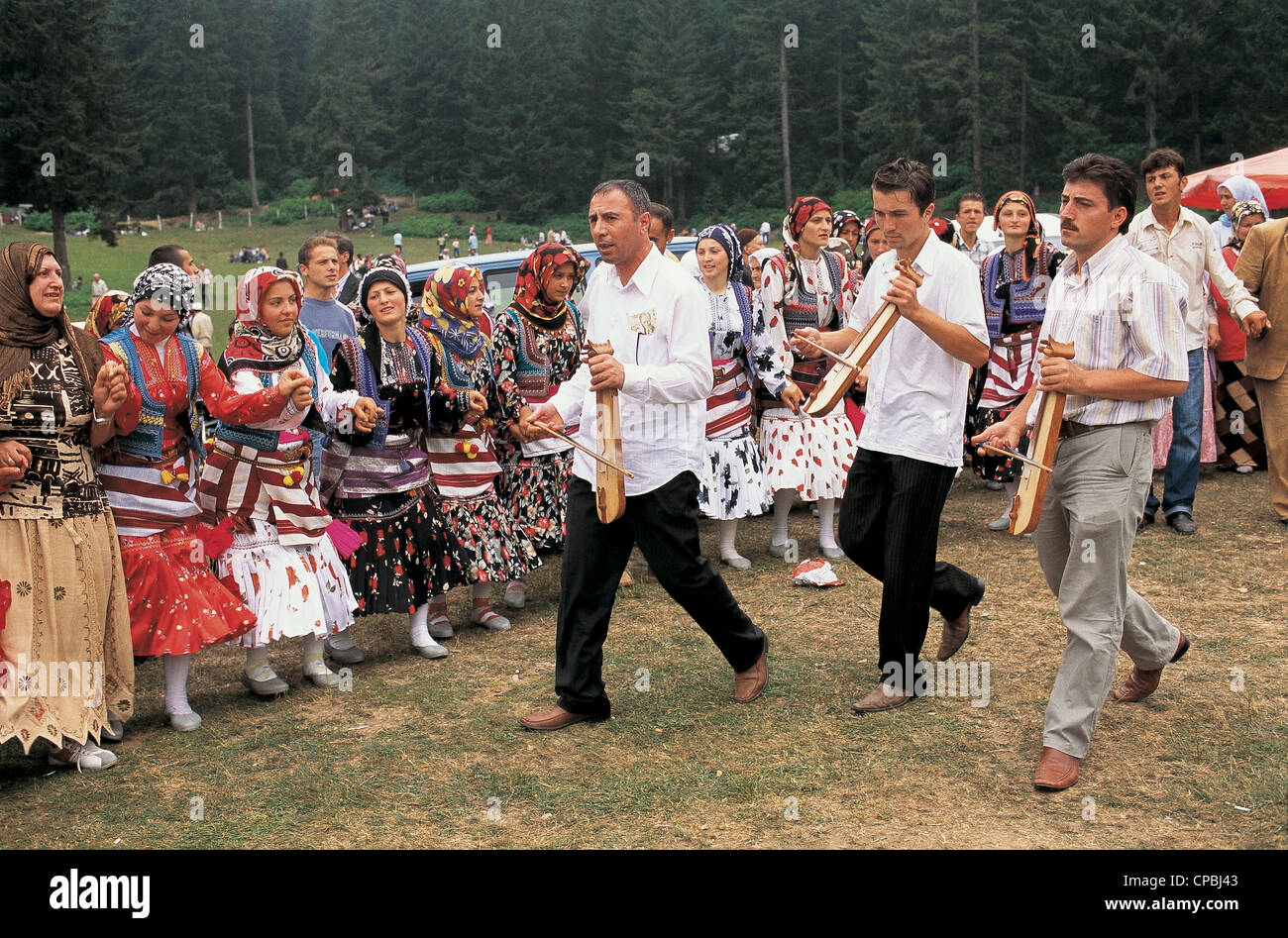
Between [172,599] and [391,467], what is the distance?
137 centimetres

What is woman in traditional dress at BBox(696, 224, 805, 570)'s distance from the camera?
7574 millimetres

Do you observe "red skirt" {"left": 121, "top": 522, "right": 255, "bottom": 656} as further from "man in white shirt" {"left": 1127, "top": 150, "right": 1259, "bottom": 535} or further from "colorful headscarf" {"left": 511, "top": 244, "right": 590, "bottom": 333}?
"man in white shirt" {"left": 1127, "top": 150, "right": 1259, "bottom": 535}

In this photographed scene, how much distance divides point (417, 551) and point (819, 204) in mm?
3615

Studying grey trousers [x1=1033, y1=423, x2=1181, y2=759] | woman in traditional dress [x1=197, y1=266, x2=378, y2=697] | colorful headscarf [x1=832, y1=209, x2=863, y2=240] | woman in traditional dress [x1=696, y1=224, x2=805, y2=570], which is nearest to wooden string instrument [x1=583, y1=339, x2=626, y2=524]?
woman in traditional dress [x1=197, y1=266, x2=378, y2=697]

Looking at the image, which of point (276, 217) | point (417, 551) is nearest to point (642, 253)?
point (417, 551)

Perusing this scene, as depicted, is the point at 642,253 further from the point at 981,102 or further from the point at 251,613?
the point at 981,102

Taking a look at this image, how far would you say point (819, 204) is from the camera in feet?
26.4

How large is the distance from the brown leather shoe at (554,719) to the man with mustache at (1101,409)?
1829 mm

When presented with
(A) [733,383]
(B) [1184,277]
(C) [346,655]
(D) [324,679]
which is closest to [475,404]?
(C) [346,655]

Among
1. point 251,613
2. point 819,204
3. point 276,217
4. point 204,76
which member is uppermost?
point 204,76

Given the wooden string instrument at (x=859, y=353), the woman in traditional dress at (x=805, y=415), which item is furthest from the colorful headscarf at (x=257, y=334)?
the woman in traditional dress at (x=805, y=415)

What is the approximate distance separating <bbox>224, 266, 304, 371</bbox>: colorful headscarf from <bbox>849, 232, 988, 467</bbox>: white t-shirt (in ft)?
8.71

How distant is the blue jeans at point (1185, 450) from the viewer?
26.8 ft

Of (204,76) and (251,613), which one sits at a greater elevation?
(204,76)
